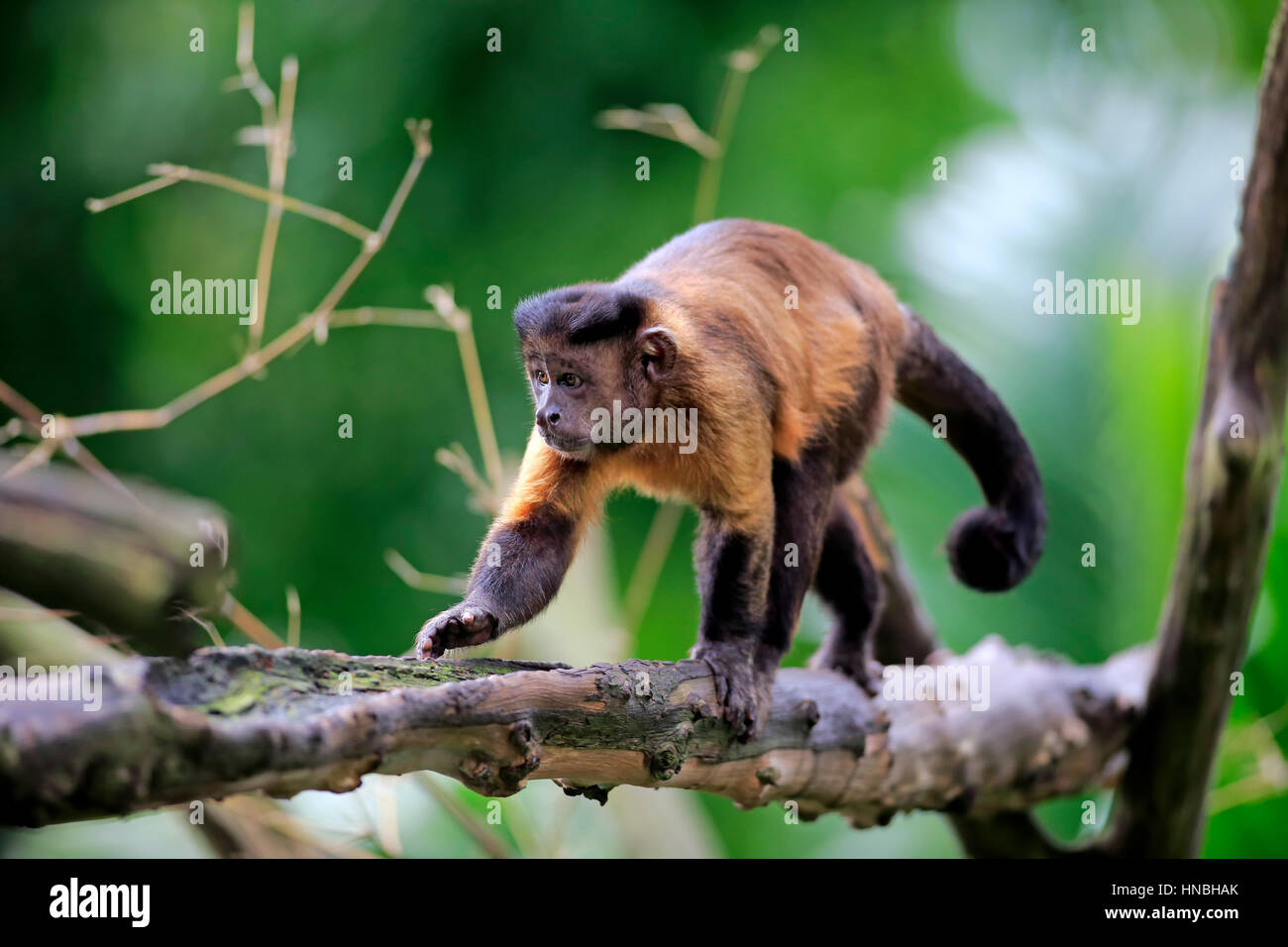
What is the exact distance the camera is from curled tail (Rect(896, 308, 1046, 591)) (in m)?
5.67

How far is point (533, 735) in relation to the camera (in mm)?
3164

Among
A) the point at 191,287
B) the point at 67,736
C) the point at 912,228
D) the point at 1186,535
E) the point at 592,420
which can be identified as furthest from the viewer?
the point at 191,287

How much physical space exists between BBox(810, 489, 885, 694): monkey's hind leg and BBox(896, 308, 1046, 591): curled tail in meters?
0.47

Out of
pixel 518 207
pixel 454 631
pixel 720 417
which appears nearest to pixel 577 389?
pixel 720 417

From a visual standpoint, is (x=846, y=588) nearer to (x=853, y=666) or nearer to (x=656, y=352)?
(x=853, y=666)

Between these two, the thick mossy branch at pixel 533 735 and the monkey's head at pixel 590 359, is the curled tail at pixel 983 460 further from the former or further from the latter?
the monkey's head at pixel 590 359

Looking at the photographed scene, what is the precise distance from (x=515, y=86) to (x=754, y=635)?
8.96 meters

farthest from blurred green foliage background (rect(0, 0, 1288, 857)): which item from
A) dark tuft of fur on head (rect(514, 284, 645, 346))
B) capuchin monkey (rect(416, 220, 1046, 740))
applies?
dark tuft of fur on head (rect(514, 284, 645, 346))

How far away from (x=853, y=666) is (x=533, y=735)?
2.54 meters

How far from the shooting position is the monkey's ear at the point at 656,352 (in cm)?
449

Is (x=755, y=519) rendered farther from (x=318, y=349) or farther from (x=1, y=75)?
(x=1, y=75)

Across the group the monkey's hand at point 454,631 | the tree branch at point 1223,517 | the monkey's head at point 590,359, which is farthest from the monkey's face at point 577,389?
the tree branch at point 1223,517
